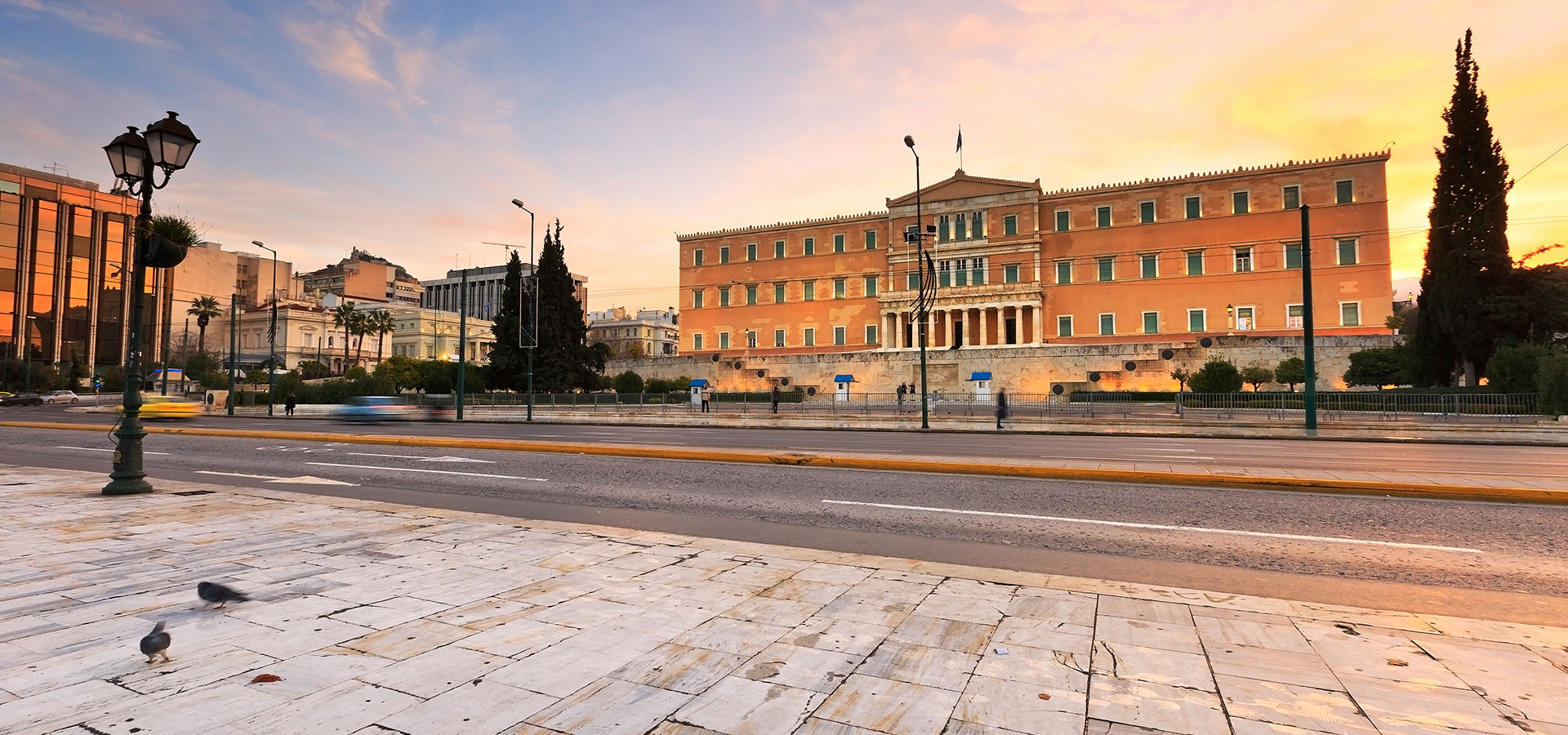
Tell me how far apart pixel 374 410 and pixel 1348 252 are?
212 feet

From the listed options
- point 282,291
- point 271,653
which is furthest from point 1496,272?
point 282,291

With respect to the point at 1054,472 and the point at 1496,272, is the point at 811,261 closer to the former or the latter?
the point at 1496,272

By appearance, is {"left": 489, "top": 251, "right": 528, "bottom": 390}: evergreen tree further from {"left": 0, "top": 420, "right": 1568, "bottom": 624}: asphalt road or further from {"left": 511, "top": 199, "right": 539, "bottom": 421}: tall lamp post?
{"left": 0, "top": 420, "right": 1568, "bottom": 624}: asphalt road

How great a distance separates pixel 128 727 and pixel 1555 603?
8.16 metres

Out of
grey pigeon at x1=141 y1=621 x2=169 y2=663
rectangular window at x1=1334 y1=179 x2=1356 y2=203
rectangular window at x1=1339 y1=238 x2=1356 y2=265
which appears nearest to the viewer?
grey pigeon at x1=141 y1=621 x2=169 y2=663

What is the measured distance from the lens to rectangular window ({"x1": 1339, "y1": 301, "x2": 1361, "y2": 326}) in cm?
5041

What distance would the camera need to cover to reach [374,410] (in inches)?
1334

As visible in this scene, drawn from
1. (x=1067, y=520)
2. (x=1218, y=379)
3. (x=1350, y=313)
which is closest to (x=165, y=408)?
(x=1067, y=520)

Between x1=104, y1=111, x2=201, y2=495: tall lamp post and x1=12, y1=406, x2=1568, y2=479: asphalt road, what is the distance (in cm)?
955

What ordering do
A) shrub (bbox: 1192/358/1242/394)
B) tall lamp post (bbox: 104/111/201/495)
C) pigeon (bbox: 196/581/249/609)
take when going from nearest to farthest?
pigeon (bbox: 196/581/249/609)
tall lamp post (bbox: 104/111/201/495)
shrub (bbox: 1192/358/1242/394)

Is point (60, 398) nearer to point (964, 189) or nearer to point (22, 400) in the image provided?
point (22, 400)

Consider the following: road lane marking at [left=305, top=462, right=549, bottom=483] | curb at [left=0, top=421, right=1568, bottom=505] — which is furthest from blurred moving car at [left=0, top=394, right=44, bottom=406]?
curb at [left=0, top=421, right=1568, bottom=505]

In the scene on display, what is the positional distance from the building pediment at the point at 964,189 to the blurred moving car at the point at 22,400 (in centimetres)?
7177

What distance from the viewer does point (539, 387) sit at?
48.9m
